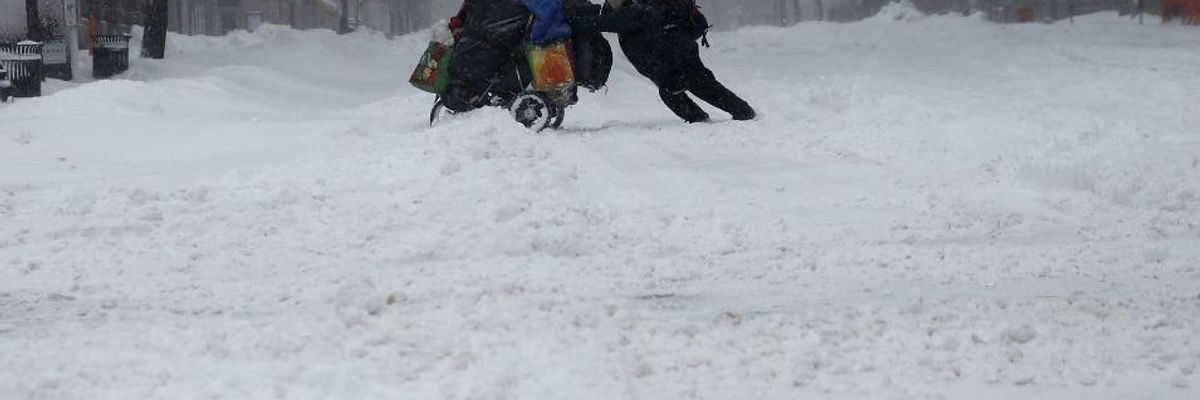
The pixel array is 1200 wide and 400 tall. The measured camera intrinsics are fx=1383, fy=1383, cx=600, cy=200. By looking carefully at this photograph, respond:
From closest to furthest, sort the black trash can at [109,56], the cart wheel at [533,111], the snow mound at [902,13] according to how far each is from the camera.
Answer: the cart wheel at [533,111] < the black trash can at [109,56] < the snow mound at [902,13]

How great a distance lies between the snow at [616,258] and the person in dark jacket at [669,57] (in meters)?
0.34

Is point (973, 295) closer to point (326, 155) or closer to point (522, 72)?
point (326, 155)

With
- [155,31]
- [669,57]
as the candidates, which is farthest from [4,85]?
[155,31]

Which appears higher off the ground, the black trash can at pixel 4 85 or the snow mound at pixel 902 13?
the snow mound at pixel 902 13

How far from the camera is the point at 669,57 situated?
11234 mm

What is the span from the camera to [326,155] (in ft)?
27.3

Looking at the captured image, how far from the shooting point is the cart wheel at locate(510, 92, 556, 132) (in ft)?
35.2

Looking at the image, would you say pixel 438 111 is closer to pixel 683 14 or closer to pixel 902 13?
pixel 683 14

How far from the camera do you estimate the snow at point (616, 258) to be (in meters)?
3.74

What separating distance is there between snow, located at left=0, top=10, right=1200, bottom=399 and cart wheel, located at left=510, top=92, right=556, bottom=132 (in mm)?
Answer: 357

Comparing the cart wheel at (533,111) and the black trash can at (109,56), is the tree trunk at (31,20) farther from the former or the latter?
the cart wheel at (533,111)

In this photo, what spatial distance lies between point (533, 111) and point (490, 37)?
0.66 meters

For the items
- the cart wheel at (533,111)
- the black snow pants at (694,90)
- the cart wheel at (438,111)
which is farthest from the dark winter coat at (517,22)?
the black snow pants at (694,90)

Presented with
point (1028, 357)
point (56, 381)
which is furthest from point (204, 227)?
point (1028, 357)
